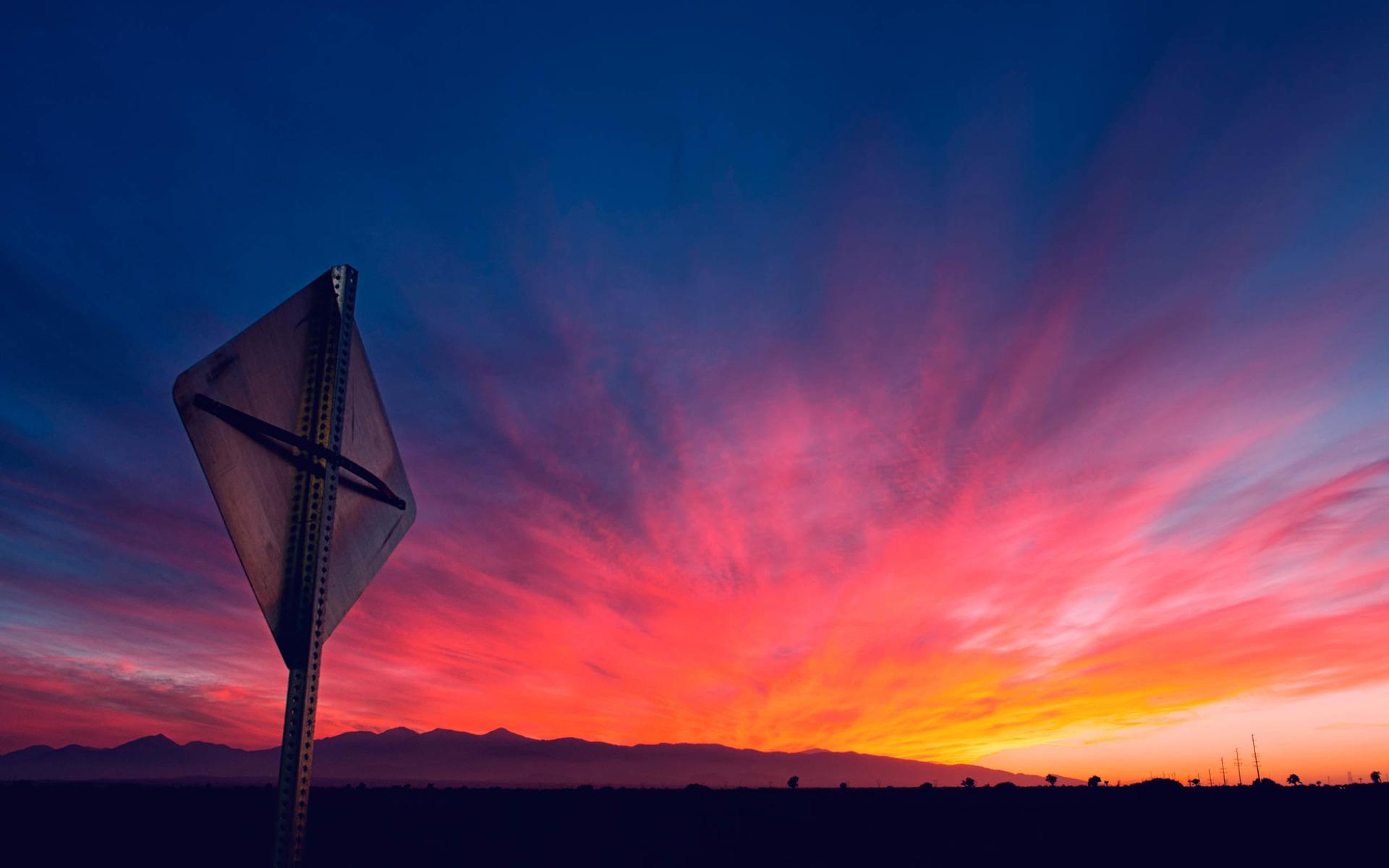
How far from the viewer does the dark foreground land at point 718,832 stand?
82.8 ft

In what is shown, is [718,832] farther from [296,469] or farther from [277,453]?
[277,453]

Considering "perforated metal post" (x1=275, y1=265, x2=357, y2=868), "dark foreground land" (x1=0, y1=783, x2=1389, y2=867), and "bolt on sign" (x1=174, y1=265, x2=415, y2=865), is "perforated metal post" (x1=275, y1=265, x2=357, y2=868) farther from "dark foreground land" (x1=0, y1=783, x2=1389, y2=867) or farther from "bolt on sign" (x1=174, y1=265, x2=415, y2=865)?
"dark foreground land" (x1=0, y1=783, x2=1389, y2=867)

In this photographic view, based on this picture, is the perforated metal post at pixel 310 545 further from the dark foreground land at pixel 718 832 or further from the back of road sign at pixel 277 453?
the dark foreground land at pixel 718 832

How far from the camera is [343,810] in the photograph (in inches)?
1705

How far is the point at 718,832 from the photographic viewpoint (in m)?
32.9

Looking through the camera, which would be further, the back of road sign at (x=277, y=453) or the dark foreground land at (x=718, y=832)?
the dark foreground land at (x=718, y=832)

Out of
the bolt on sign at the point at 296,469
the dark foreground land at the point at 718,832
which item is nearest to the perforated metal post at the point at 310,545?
the bolt on sign at the point at 296,469

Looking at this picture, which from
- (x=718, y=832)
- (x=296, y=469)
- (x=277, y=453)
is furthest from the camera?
(x=718, y=832)

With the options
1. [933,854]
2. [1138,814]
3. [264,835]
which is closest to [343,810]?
[264,835]

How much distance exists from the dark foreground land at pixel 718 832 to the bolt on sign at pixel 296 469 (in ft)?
79.9

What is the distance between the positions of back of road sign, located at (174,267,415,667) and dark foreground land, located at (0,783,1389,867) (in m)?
24.3

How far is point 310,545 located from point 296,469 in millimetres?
421

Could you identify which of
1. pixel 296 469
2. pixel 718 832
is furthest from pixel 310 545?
pixel 718 832

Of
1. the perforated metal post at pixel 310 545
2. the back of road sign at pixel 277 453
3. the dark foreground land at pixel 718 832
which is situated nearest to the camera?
the back of road sign at pixel 277 453
